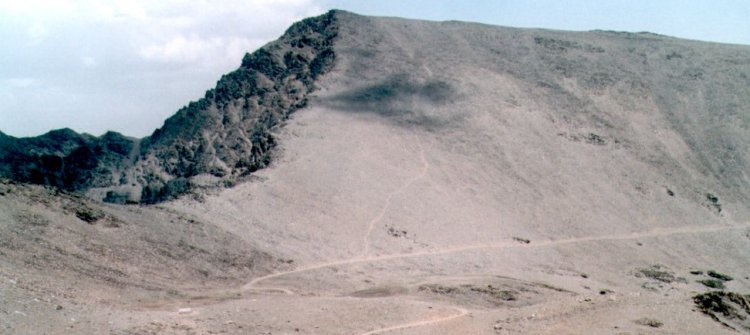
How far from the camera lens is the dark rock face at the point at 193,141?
6512 centimetres

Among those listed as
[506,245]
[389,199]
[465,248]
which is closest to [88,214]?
[389,199]

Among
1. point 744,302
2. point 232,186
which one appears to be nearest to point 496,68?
point 232,186

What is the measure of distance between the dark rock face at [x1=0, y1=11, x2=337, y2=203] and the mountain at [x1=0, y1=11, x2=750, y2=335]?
351mm

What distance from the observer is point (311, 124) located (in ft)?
189

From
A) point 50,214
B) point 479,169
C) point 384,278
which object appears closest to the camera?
point 50,214

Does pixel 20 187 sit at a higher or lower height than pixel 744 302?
higher

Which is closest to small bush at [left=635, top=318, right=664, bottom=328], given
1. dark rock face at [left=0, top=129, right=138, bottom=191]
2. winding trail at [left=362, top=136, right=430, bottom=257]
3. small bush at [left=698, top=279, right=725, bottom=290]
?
winding trail at [left=362, top=136, right=430, bottom=257]

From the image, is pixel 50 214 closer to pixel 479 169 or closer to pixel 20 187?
pixel 20 187

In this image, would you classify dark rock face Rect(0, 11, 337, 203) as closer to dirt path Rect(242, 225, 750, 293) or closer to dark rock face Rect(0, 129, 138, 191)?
dark rock face Rect(0, 129, 138, 191)

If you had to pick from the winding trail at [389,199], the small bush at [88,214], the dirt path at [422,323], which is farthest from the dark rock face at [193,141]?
the dirt path at [422,323]

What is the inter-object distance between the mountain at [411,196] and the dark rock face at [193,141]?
0.35 meters

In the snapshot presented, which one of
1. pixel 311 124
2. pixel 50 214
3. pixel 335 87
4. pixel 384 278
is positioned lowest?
pixel 384 278

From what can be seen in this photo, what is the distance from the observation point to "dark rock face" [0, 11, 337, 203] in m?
65.1

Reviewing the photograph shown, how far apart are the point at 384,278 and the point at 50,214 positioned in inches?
650
